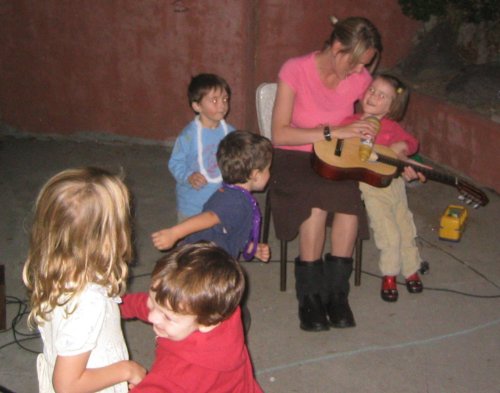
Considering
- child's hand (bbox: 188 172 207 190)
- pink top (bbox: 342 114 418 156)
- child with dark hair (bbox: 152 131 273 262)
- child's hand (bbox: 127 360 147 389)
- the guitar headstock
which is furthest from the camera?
pink top (bbox: 342 114 418 156)

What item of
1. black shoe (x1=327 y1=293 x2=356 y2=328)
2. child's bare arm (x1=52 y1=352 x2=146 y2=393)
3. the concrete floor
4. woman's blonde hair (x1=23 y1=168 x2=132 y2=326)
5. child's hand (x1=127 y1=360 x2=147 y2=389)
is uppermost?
woman's blonde hair (x1=23 y1=168 x2=132 y2=326)

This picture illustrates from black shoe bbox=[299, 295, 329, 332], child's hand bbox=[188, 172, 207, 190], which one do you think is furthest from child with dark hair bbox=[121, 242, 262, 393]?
black shoe bbox=[299, 295, 329, 332]

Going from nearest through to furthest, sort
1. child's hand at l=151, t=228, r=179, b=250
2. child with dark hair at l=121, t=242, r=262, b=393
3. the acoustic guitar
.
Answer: child with dark hair at l=121, t=242, r=262, b=393, child's hand at l=151, t=228, r=179, b=250, the acoustic guitar

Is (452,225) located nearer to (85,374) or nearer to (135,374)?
(135,374)

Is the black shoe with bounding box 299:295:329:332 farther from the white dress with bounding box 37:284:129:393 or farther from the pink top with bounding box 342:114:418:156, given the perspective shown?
the white dress with bounding box 37:284:129:393

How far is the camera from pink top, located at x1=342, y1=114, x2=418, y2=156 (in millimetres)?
3729

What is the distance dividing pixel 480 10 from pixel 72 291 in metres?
4.36

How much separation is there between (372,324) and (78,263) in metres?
1.98

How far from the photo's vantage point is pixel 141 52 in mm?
5547

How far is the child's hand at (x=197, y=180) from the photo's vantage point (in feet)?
10.9

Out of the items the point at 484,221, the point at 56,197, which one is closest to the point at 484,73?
the point at 484,221

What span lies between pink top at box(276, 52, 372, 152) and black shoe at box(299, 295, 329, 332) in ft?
2.80

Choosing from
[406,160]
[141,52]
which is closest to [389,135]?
[406,160]

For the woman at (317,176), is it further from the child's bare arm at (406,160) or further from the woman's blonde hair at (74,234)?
the woman's blonde hair at (74,234)
